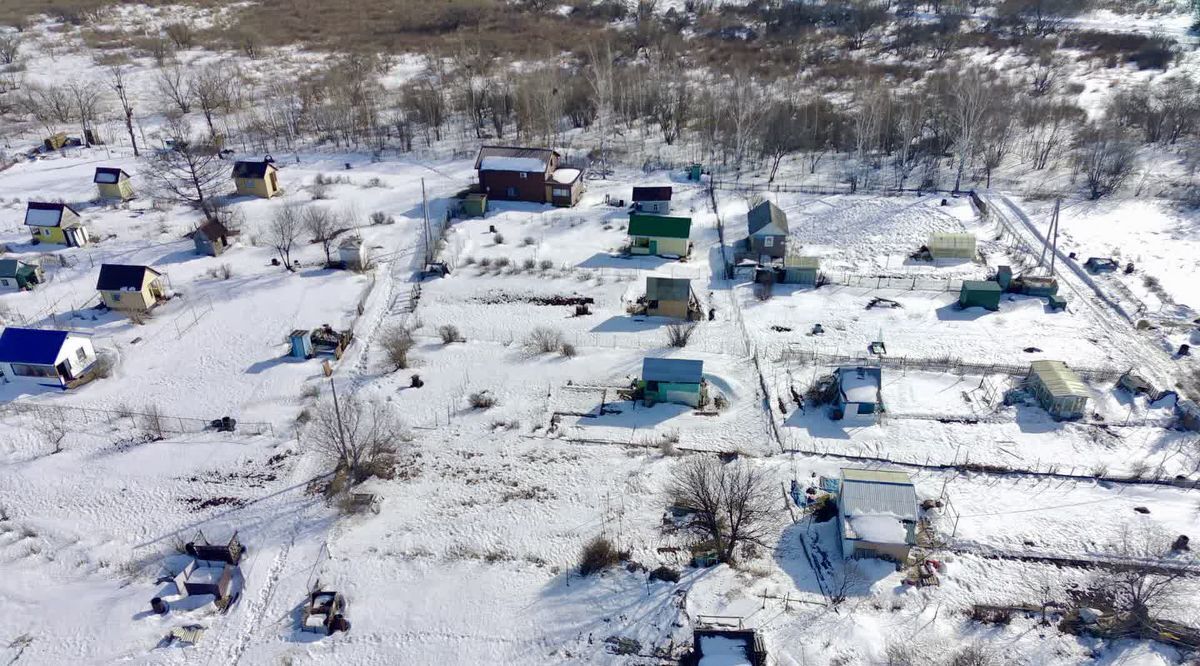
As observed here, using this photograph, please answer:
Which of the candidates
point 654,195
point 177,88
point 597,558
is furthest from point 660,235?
point 177,88

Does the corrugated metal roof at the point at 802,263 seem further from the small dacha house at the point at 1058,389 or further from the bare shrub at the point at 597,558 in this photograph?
the bare shrub at the point at 597,558

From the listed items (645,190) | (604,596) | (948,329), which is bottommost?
(604,596)

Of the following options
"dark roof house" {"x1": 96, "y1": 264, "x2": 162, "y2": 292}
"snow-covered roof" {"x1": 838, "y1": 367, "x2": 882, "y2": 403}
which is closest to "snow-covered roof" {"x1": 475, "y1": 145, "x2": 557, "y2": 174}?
"dark roof house" {"x1": 96, "y1": 264, "x2": 162, "y2": 292}

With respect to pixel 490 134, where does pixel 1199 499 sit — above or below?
below

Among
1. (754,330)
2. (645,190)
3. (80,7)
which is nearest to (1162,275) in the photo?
(754,330)

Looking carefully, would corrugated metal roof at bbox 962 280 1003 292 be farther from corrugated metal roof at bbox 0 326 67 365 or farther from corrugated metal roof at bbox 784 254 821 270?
corrugated metal roof at bbox 0 326 67 365

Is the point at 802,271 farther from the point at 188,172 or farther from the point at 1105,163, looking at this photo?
the point at 188,172

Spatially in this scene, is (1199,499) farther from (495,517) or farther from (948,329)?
(495,517)
